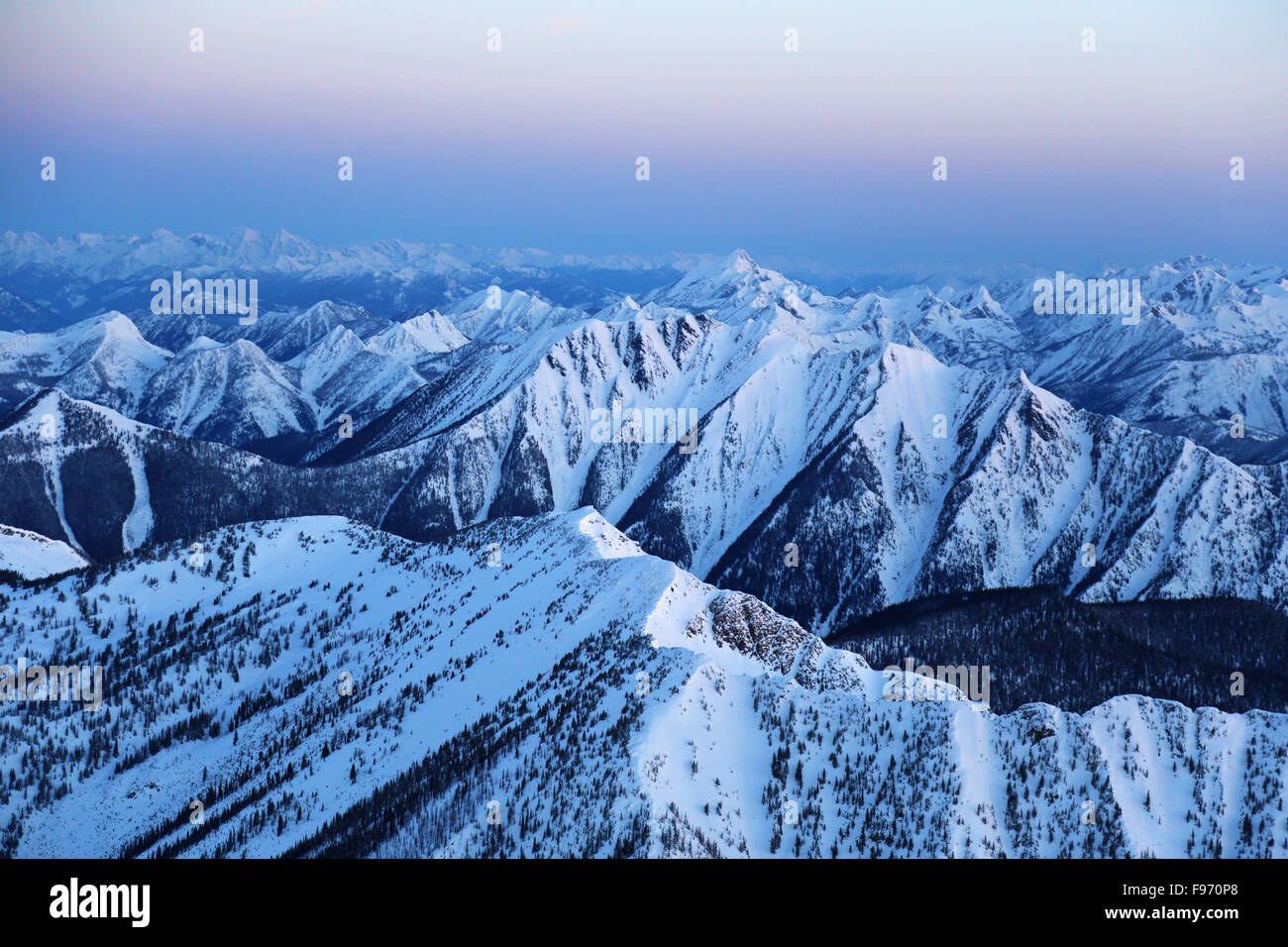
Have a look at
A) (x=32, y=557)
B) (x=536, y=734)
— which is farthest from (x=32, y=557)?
(x=536, y=734)

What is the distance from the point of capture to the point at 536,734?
76.1 meters

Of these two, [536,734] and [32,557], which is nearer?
[536,734]

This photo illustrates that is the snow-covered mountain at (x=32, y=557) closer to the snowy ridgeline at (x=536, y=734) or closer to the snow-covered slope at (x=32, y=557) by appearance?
the snow-covered slope at (x=32, y=557)

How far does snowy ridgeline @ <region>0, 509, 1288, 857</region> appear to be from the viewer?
61.8 m

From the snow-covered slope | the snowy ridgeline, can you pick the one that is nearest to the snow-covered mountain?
the snow-covered slope

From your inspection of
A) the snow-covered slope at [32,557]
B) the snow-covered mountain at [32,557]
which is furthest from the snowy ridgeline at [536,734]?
the snow-covered slope at [32,557]

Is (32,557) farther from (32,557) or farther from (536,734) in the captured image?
(536,734)

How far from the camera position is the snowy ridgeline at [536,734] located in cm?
6175

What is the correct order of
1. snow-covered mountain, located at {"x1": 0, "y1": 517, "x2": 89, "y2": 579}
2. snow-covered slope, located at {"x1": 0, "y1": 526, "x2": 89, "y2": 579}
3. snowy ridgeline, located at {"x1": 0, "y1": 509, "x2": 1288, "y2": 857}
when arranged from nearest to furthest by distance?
snowy ridgeline, located at {"x1": 0, "y1": 509, "x2": 1288, "y2": 857} → snow-covered mountain, located at {"x1": 0, "y1": 517, "x2": 89, "y2": 579} → snow-covered slope, located at {"x1": 0, "y1": 526, "x2": 89, "y2": 579}

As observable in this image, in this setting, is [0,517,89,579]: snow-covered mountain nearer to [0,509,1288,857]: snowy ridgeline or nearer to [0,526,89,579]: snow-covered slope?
[0,526,89,579]: snow-covered slope

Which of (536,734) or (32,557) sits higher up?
(536,734)
